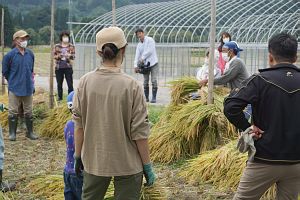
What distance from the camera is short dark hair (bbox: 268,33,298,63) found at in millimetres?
3541

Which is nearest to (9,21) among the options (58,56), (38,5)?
(38,5)

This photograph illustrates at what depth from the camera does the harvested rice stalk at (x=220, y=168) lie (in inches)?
226

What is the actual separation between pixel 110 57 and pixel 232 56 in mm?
3814

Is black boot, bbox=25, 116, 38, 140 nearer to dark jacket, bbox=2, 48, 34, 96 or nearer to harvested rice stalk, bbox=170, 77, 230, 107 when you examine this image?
dark jacket, bbox=2, 48, 34, 96

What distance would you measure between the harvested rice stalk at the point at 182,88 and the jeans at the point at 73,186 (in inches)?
139

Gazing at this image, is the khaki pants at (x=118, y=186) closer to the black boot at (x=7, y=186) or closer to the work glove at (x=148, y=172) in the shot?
the work glove at (x=148, y=172)

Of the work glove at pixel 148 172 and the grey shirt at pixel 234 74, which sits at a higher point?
the grey shirt at pixel 234 74

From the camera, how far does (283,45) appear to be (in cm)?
354

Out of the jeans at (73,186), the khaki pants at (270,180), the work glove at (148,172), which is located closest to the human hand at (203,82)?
the jeans at (73,186)

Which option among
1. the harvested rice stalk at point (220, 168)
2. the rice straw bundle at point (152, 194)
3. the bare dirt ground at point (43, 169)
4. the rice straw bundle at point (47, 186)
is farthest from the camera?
the harvested rice stalk at point (220, 168)

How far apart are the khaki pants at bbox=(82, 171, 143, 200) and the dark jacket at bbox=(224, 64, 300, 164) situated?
0.80 meters

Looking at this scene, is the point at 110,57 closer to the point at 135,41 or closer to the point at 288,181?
the point at 288,181

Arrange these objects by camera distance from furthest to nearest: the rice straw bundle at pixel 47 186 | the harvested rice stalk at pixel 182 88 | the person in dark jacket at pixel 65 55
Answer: the person in dark jacket at pixel 65 55, the harvested rice stalk at pixel 182 88, the rice straw bundle at pixel 47 186

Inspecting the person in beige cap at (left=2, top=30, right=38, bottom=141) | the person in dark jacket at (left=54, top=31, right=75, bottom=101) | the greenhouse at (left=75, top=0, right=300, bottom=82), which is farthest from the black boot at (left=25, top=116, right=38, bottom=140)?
A: the greenhouse at (left=75, top=0, right=300, bottom=82)
